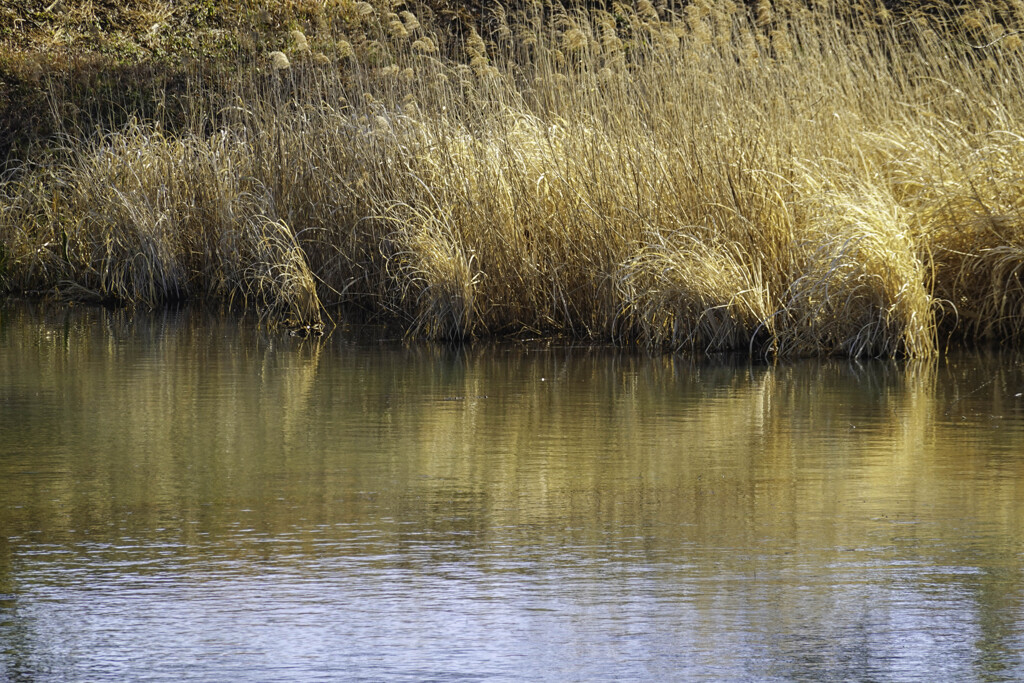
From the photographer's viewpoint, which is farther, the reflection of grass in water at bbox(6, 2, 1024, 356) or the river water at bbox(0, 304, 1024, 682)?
the reflection of grass in water at bbox(6, 2, 1024, 356)

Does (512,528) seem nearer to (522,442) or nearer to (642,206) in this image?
(522,442)

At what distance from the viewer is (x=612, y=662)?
9.21 ft

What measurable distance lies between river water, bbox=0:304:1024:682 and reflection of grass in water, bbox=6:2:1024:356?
1168 millimetres

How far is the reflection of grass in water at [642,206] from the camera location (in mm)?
8133

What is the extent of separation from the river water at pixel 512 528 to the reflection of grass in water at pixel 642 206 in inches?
46.0

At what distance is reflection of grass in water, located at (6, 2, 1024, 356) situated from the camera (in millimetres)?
8133

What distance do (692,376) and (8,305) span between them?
6.57m

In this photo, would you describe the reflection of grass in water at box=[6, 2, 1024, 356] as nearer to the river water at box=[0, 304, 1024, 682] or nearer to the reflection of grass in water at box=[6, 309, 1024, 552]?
the reflection of grass in water at box=[6, 309, 1024, 552]

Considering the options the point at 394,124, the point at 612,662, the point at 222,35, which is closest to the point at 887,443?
the point at 612,662

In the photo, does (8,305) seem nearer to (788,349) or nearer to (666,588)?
(788,349)

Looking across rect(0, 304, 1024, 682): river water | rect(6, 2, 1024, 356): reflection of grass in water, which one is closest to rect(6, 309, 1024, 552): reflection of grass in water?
rect(0, 304, 1024, 682): river water

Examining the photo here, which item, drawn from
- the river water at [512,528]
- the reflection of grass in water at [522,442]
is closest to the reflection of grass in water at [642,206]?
the reflection of grass in water at [522,442]

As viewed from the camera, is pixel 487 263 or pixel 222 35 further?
pixel 222 35

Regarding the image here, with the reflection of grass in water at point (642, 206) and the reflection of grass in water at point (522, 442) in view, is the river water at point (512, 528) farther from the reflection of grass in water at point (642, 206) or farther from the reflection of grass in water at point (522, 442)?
the reflection of grass in water at point (642, 206)
